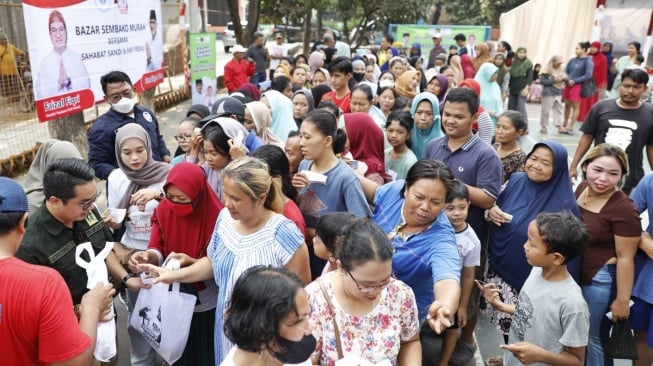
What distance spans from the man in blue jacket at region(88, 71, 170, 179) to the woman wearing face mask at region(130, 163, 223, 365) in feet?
4.73

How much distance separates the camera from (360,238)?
6.30 feet

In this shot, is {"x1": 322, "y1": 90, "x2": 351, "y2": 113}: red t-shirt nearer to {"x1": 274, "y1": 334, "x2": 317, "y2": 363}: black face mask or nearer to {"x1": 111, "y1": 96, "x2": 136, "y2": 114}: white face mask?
{"x1": 111, "y1": 96, "x2": 136, "y2": 114}: white face mask

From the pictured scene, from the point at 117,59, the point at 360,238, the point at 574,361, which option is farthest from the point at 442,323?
the point at 117,59

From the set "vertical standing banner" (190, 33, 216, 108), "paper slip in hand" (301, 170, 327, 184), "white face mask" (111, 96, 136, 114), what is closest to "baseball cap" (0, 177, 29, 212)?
"paper slip in hand" (301, 170, 327, 184)

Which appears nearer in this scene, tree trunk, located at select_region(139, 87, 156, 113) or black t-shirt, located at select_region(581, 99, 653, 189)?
black t-shirt, located at select_region(581, 99, 653, 189)

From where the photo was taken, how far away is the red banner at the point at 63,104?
5195 millimetres

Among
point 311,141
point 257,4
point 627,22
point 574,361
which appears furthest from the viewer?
point 627,22

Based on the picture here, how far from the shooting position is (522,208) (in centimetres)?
329

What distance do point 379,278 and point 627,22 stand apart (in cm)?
2046

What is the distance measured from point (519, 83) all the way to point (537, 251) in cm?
886

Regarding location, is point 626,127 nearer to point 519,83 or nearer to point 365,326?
point 365,326

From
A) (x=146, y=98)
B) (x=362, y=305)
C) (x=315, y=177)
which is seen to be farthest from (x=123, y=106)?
(x=146, y=98)

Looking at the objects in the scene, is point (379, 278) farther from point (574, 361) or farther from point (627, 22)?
point (627, 22)

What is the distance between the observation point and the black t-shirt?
4.48m
